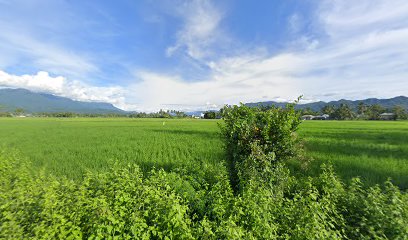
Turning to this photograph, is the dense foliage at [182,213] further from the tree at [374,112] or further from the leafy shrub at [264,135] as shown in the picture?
the tree at [374,112]

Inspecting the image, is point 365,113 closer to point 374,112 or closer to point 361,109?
point 374,112

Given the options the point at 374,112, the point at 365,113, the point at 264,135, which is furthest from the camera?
the point at 365,113

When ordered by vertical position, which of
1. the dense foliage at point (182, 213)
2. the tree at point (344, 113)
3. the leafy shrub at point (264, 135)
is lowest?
the tree at point (344, 113)

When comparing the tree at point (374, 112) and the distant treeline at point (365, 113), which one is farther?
the tree at point (374, 112)

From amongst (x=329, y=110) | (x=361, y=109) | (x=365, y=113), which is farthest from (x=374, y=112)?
(x=329, y=110)

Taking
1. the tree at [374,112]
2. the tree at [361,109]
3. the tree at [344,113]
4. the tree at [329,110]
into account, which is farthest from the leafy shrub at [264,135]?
the tree at [361,109]

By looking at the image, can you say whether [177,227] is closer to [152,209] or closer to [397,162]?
[152,209]

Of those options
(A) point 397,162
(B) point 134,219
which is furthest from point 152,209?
(A) point 397,162

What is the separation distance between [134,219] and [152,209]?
0.69 metres

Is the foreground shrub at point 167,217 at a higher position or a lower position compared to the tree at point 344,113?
higher

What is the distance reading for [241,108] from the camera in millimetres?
8547

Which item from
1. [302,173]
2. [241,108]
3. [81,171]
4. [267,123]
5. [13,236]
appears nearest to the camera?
[13,236]

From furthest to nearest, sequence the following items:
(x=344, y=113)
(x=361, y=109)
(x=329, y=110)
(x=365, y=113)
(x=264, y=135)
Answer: (x=329, y=110) < (x=361, y=109) < (x=365, y=113) < (x=344, y=113) < (x=264, y=135)

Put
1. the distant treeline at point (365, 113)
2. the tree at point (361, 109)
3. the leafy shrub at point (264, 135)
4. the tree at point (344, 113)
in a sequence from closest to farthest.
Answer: the leafy shrub at point (264, 135), the distant treeline at point (365, 113), the tree at point (344, 113), the tree at point (361, 109)
